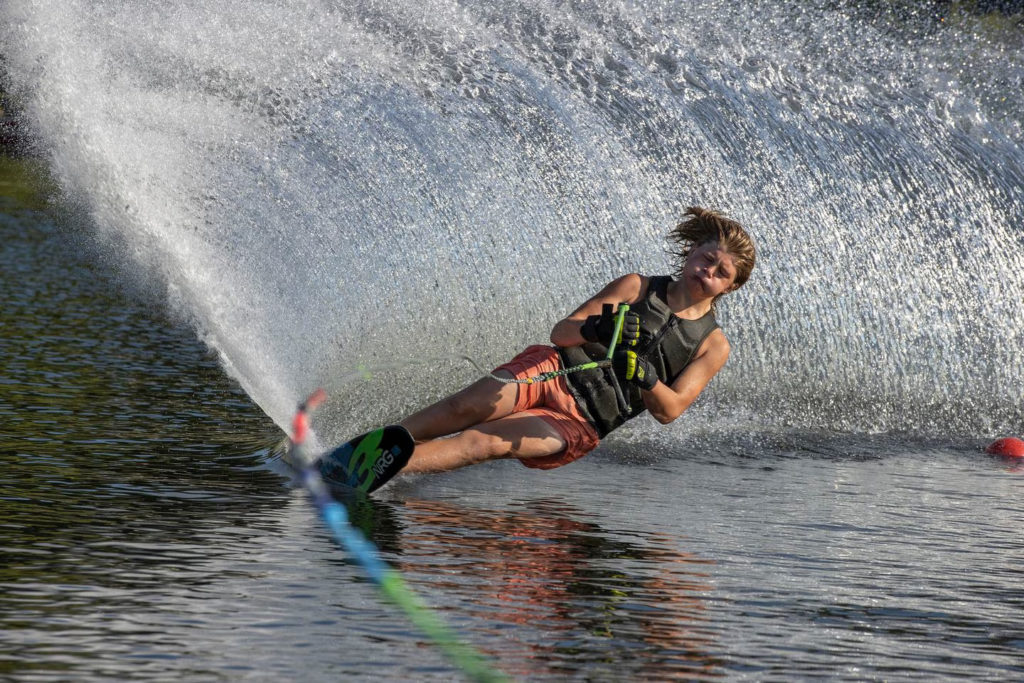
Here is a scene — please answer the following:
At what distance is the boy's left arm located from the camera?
6.15m

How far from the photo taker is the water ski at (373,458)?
19.3ft

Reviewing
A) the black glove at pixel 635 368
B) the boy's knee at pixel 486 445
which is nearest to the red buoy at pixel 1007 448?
the black glove at pixel 635 368

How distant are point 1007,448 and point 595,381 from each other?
2.68 meters

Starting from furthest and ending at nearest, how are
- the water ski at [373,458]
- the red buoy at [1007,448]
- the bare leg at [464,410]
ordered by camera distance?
1. the red buoy at [1007,448]
2. the bare leg at [464,410]
3. the water ski at [373,458]

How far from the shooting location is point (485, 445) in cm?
612

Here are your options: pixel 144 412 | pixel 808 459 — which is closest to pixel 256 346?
pixel 144 412

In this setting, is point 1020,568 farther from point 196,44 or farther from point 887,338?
point 196,44

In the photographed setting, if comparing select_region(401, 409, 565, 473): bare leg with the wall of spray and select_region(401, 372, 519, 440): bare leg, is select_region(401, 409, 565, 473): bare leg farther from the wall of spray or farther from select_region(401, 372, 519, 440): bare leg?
the wall of spray

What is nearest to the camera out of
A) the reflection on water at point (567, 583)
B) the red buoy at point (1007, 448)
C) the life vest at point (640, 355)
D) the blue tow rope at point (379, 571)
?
the blue tow rope at point (379, 571)

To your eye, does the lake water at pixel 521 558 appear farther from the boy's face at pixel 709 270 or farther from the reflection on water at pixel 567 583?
the boy's face at pixel 709 270

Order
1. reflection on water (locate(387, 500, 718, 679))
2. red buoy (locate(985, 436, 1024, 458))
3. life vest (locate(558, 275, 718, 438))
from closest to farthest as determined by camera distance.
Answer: reflection on water (locate(387, 500, 718, 679)) → life vest (locate(558, 275, 718, 438)) → red buoy (locate(985, 436, 1024, 458))

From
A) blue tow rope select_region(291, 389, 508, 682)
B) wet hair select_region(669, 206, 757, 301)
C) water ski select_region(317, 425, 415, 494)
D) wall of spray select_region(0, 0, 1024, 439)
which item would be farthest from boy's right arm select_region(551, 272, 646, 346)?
wall of spray select_region(0, 0, 1024, 439)

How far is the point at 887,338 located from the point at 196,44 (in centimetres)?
445

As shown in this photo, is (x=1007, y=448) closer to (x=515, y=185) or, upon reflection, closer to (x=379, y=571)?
(x=515, y=185)
